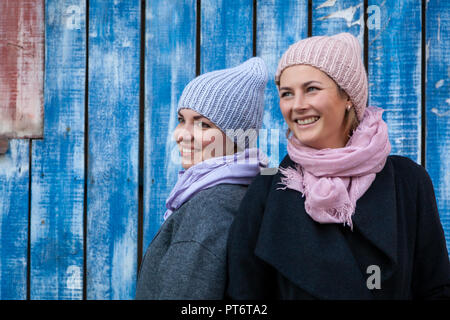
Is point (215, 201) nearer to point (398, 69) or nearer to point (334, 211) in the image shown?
point (334, 211)

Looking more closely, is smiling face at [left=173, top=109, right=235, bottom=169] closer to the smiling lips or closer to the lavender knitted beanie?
the lavender knitted beanie

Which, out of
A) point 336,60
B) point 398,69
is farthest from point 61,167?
Result: point 398,69

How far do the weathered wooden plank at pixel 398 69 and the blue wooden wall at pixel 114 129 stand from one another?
6 cm

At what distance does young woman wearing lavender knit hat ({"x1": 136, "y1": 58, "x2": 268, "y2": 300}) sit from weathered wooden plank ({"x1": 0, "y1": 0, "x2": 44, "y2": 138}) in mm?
877

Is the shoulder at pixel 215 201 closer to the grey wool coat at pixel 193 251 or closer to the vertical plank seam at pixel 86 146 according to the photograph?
the grey wool coat at pixel 193 251

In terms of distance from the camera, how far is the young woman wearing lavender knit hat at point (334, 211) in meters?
1.15

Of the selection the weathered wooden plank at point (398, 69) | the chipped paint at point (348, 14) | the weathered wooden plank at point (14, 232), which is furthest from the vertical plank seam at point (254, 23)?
the weathered wooden plank at point (14, 232)

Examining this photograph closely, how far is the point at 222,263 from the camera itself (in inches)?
48.1

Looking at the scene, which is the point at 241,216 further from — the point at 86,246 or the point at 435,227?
the point at 86,246

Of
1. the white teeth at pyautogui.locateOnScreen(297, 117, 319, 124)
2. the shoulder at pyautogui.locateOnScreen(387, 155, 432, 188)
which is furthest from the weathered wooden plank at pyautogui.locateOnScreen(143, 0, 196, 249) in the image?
the shoulder at pyautogui.locateOnScreen(387, 155, 432, 188)

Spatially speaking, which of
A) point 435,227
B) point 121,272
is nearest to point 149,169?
point 121,272

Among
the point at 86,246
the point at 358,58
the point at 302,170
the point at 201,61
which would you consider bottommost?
the point at 86,246
